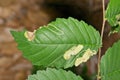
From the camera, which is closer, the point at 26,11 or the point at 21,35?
the point at 21,35

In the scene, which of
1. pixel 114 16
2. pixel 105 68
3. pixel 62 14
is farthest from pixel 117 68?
pixel 62 14

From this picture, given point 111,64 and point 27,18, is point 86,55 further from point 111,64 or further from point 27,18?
point 27,18

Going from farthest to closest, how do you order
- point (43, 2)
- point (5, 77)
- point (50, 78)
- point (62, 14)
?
point (43, 2) < point (62, 14) < point (5, 77) < point (50, 78)

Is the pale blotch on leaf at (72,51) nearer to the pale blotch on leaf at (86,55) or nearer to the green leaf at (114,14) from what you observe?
the pale blotch on leaf at (86,55)

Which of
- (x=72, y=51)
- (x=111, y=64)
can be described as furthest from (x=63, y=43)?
(x=111, y=64)

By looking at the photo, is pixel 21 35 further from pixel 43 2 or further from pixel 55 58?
pixel 43 2

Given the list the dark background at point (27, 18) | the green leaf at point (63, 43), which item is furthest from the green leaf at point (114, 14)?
the dark background at point (27, 18)

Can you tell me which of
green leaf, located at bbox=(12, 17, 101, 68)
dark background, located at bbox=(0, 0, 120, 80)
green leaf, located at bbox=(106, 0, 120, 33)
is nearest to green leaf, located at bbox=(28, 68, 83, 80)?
green leaf, located at bbox=(12, 17, 101, 68)
